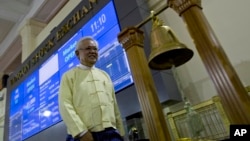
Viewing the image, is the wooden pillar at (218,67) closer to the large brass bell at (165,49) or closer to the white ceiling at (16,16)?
the large brass bell at (165,49)

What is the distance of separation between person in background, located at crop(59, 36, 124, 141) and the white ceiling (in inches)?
120

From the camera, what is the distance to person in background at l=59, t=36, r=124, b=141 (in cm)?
126

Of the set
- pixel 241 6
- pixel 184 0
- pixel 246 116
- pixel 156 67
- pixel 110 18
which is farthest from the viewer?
pixel 110 18

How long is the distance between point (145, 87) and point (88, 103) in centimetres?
35

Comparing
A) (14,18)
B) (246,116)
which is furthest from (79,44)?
(14,18)

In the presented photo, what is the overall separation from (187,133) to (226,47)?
0.71 metres

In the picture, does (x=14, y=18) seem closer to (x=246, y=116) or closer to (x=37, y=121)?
(x=37, y=121)

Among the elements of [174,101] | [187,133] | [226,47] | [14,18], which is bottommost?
[187,133]

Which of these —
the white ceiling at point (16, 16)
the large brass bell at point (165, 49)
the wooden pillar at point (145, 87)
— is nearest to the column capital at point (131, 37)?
the wooden pillar at point (145, 87)

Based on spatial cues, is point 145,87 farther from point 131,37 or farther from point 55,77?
point 55,77

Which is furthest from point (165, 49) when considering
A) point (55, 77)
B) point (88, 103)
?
point (55, 77)

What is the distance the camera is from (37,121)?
3143mm

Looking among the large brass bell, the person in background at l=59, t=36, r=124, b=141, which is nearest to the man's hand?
the person in background at l=59, t=36, r=124, b=141

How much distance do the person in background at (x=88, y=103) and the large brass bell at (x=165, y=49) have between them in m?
0.36
